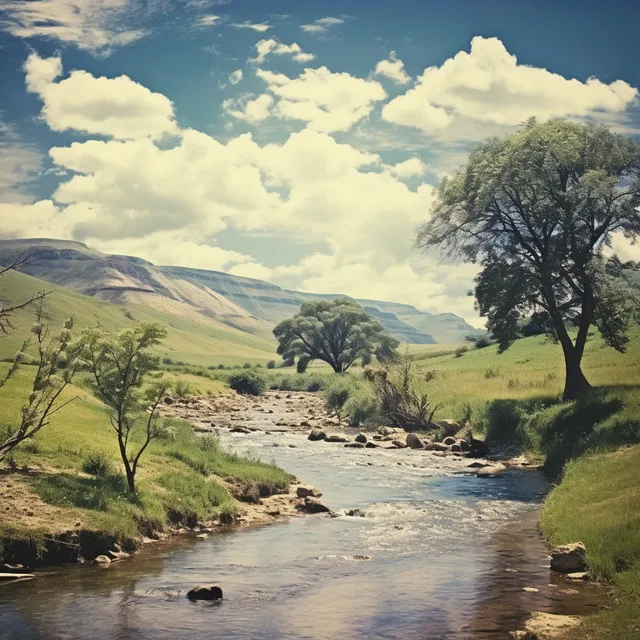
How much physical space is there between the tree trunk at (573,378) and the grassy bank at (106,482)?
21.5 meters

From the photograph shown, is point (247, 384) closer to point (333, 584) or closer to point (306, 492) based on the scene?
point (306, 492)

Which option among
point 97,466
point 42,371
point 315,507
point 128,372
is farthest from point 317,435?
point 42,371

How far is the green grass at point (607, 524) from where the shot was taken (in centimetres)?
1506

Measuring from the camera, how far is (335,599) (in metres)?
18.2

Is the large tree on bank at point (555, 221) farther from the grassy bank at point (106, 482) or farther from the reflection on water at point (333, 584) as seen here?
the grassy bank at point (106, 482)

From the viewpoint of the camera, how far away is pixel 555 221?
4591 centimetres

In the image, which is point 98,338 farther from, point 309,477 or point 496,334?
point 496,334

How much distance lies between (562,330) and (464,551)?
26534 mm

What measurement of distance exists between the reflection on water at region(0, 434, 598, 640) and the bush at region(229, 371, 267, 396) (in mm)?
80049

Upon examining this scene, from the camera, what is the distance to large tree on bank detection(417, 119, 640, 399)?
43688mm

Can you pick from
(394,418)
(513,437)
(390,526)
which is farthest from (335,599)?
(394,418)

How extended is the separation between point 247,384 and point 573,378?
237ft

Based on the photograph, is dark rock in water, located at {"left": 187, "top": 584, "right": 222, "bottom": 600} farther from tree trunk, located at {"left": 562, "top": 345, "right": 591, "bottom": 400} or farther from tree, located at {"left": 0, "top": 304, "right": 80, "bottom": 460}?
tree trunk, located at {"left": 562, "top": 345, "right": 591, "bottom": 400}

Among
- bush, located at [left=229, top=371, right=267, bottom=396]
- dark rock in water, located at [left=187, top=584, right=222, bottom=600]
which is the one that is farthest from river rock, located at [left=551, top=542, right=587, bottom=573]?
bush, located at [left=229, top=371, right=267, bottom=396]
